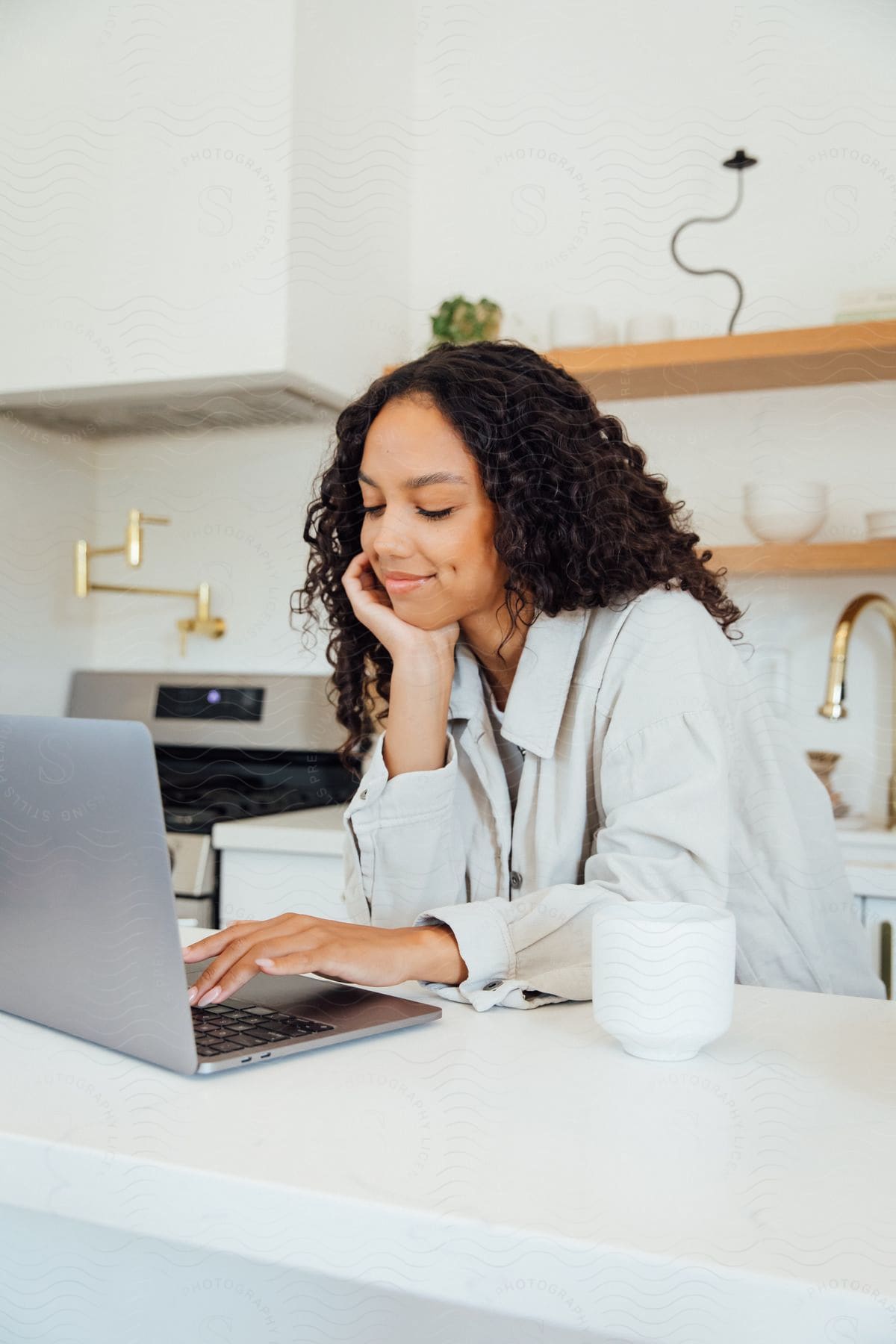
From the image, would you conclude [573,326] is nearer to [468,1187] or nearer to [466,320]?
[466,320]

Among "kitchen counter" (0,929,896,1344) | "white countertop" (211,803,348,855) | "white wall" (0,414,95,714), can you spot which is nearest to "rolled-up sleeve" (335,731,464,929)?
"kitchen counter" (0,929,896,1344)

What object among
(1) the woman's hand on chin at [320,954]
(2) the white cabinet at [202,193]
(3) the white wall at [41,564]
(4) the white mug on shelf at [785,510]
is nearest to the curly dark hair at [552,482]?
(1) the woman's hand on chin at [320,954]

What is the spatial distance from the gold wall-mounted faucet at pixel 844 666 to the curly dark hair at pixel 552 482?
75 cm

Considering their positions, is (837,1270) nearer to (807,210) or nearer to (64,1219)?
(64,1219)

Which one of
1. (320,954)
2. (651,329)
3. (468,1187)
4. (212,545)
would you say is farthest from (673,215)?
(468,1187)

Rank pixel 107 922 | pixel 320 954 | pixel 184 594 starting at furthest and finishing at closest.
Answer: pixel 184 594
pixel 320 954
pixel 107 922

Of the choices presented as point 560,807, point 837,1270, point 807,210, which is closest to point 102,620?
point 807,210

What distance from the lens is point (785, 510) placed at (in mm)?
1855

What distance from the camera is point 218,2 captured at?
199cm

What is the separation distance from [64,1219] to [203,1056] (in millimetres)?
173

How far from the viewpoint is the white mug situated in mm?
610

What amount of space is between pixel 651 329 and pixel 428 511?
1137mm

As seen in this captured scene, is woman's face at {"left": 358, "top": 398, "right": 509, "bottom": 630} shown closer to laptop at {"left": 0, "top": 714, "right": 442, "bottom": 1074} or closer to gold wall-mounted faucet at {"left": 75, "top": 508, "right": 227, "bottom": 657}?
laptop at {"left": 0, "top": 714, "right": 442, "bottom": 1074}

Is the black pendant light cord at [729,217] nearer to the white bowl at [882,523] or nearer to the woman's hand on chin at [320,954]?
the white bowl at [882,523]
